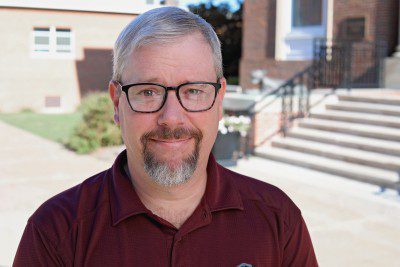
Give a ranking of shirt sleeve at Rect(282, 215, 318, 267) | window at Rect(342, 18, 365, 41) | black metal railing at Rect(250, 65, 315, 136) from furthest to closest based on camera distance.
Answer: window at Rect(342, 18, 365, 41)
black metal railing at Rect(250, 65, 315, 136)
shirt sleeve at Rect(282, 215, 318, 267)

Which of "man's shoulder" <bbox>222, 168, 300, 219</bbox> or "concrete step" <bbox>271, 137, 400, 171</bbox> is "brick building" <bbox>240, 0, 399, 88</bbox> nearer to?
"concrete step" <bbox>271, 137, 400, 171</bbox>

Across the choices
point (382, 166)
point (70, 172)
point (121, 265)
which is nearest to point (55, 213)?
point (121, 265)

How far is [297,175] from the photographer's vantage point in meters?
9.31

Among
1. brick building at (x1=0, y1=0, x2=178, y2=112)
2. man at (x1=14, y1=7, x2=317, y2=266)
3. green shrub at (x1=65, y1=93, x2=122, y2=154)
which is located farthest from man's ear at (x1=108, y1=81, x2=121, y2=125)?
brick building at (x1=0, y1=0, x2=178, y2=112)

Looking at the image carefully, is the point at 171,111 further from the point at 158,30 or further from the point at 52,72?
the point at 52,72

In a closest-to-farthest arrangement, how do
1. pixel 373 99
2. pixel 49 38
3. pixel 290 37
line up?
pixel 49 38, pixel 373 99, pixel 290 37

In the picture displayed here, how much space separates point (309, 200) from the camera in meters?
7.71

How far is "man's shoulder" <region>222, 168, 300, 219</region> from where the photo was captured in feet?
6.85

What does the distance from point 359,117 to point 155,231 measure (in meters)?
9.14

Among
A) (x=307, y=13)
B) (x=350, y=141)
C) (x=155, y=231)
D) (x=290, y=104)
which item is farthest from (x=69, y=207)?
(x=307, y=13)

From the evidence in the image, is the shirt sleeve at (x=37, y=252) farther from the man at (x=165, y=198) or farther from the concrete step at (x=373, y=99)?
the concrete step at (x=373, y=99)

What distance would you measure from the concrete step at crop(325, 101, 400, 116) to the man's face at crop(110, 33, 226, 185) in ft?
28.9

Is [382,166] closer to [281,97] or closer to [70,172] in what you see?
[281,97]

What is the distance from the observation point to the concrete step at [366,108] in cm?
1030
